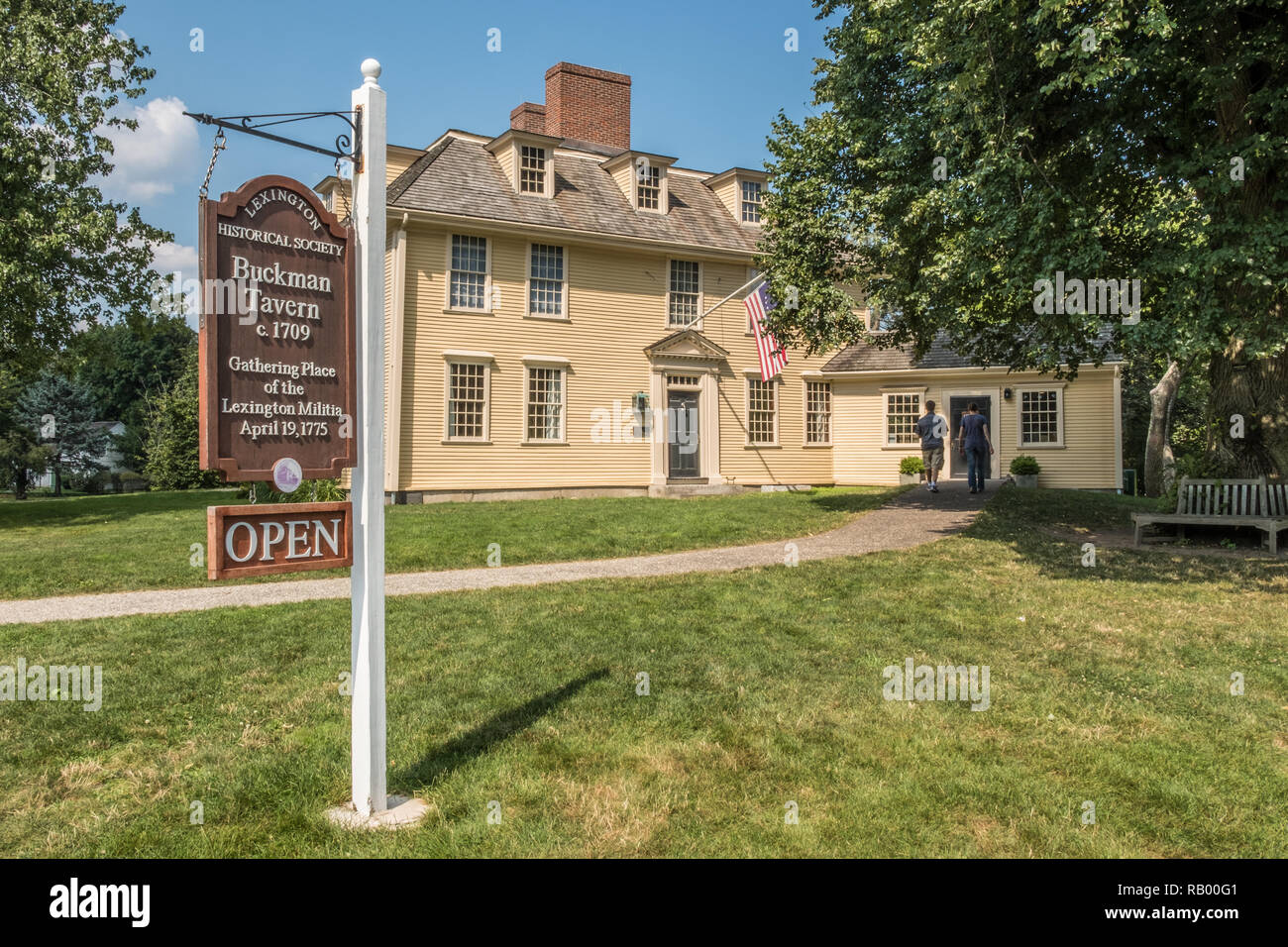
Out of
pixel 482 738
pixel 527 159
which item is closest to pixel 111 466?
pixel 527 159

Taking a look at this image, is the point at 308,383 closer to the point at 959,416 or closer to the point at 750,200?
the point at 750,200

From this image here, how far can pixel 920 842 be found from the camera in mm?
3939

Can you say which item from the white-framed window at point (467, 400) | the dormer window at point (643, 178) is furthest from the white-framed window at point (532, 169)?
the white-framed window at point (467, 400)

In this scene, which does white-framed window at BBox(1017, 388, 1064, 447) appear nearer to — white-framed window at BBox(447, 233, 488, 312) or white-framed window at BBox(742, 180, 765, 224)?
white-framed window at BBox(742, 180, 765, 224)

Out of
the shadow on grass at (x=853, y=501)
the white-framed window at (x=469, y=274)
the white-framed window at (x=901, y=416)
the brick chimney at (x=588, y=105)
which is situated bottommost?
the shadow on grass at (x=853, y=501)

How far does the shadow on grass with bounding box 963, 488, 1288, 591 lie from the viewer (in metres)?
9.90

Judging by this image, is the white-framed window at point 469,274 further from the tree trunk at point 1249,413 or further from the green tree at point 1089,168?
the tree trunk at point 1249,413

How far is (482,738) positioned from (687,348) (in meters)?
19.5

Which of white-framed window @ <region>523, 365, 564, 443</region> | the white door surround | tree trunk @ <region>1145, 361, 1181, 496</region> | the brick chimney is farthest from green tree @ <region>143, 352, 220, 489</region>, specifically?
tree trunk @ <region>1145, 361, 1181, 496</region>

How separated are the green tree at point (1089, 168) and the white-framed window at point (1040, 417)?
10.2 meters

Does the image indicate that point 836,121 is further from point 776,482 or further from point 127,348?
point 127,348

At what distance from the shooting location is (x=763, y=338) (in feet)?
66.0

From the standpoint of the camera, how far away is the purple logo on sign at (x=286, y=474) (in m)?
3.93

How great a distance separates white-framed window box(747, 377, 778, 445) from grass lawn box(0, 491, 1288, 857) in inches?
642
